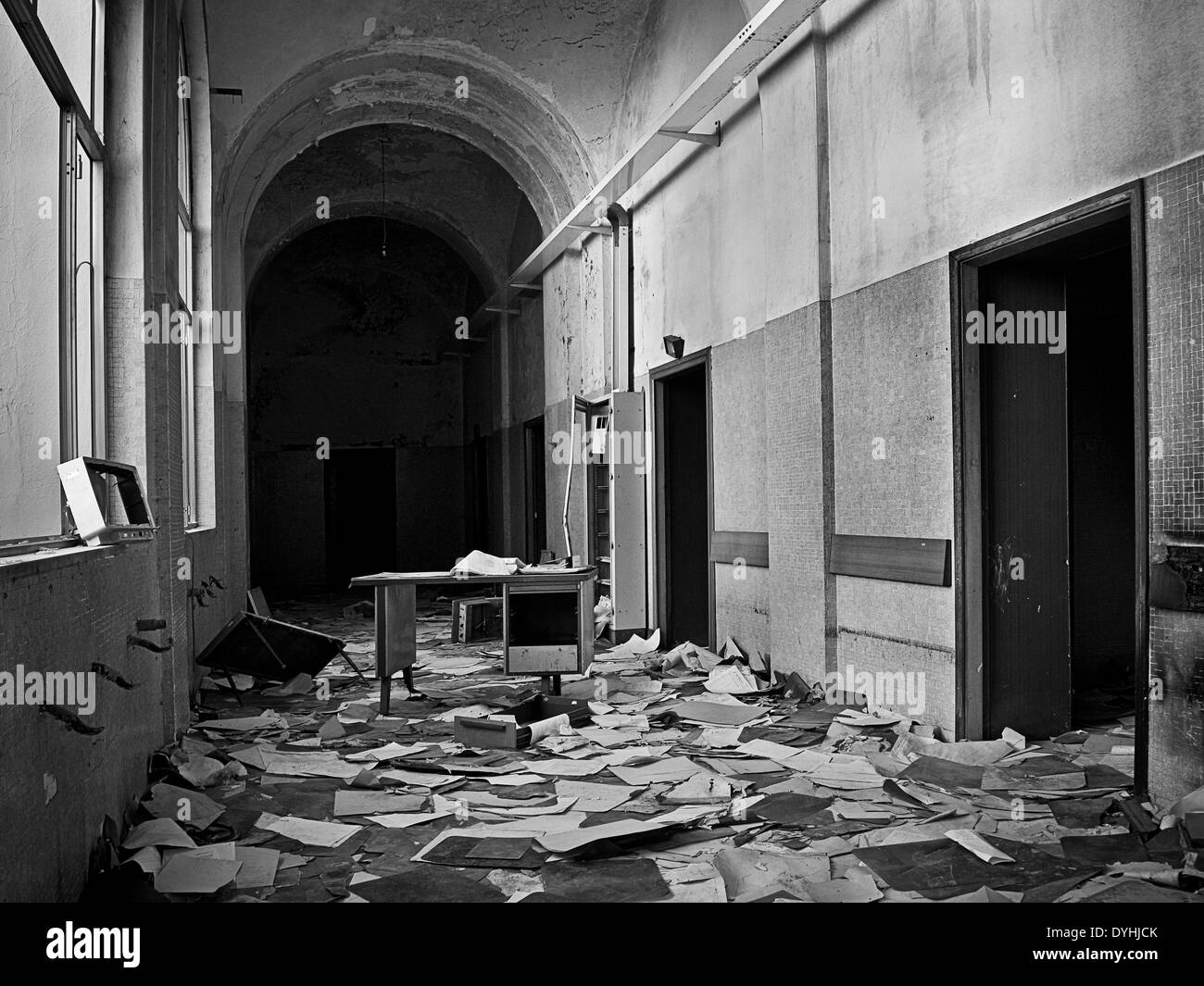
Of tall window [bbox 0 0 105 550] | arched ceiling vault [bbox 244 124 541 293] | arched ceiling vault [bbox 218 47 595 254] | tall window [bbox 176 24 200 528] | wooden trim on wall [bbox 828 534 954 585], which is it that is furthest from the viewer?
arched ceiling vault [bbox 244 124 541 293]

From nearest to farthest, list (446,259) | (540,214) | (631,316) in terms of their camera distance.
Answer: (631,316), (540,214), (446,259)

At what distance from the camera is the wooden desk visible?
6770 millimetres

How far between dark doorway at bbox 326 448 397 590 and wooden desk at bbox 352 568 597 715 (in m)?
12.6

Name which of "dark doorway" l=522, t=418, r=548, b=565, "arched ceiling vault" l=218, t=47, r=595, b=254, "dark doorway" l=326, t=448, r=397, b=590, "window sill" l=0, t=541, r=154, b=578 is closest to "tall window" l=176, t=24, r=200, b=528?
"arched ceiling vault" l=218, t=47, r=595, b=254

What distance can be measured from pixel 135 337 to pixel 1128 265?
577 centimetres

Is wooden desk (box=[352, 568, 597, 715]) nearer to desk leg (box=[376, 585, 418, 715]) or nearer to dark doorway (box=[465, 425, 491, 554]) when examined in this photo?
desk leg (box=[376, 585, 418, 715])

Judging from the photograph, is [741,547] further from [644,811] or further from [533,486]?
[533,486]

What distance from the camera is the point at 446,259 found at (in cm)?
1889

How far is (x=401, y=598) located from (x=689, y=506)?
124 inches

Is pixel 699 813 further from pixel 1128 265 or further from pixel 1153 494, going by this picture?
pixel 1128 265

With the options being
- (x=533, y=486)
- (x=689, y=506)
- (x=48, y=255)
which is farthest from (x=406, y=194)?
(x=48, y=255)

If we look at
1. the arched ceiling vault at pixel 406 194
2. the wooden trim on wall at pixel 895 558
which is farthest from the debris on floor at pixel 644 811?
the arched ceiling vault at pixel 406 194

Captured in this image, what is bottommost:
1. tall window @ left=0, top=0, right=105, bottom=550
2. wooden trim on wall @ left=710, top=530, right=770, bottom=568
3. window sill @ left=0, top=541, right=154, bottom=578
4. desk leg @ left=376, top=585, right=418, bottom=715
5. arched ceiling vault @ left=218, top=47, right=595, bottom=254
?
desk leg @ left=376, top=585, right=418, bottom=715
